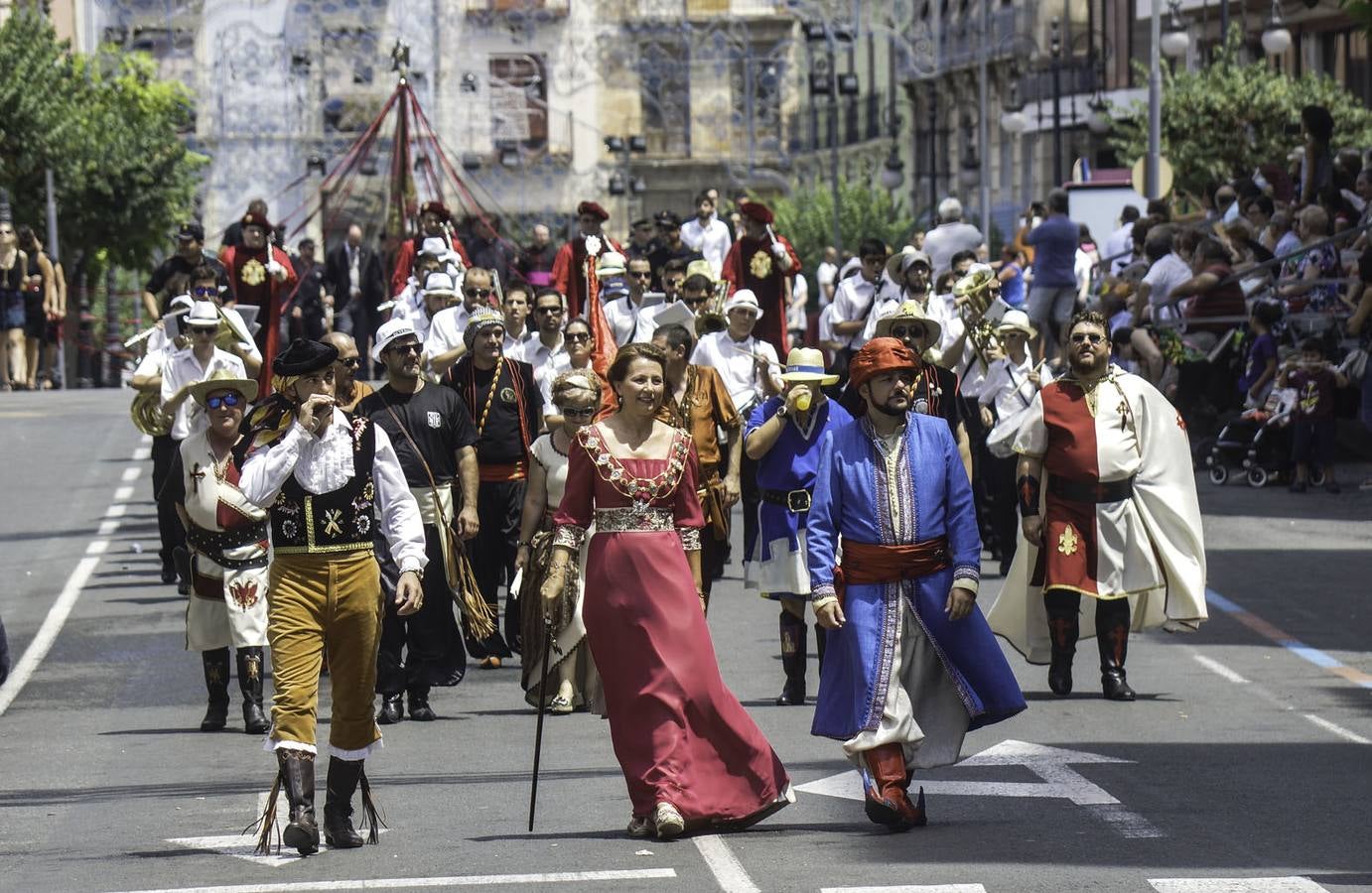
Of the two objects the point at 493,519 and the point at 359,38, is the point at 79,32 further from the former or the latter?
the point at 493,519

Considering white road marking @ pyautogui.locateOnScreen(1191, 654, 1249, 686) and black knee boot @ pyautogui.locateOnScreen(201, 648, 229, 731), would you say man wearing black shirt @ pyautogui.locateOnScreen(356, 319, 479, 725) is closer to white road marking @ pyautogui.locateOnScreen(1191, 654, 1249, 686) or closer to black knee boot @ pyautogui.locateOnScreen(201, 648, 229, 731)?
black knee boot @ pyautogui.locateOnScreen(201, 648, 229, 731)

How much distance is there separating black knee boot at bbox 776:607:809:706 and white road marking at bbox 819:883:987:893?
456 cm

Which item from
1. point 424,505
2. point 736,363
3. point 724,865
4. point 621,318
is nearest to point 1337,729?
point 724,865

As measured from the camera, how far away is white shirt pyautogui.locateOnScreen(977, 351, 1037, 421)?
16734 millimetres

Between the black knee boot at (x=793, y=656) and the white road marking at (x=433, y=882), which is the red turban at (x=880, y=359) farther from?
the black knee boot at (x=793, y=656)

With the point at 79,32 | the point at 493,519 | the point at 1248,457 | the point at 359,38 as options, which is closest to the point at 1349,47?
the point at 359,38

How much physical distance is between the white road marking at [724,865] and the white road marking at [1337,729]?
353 centimetres

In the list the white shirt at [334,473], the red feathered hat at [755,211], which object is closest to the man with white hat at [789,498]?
the white shirt at [334,473]

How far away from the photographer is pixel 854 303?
20953 millimetres

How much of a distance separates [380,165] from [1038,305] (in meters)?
42.2

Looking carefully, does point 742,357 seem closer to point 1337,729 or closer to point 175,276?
point 175,276

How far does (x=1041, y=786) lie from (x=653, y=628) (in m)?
1.80

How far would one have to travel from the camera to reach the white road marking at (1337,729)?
11766mm

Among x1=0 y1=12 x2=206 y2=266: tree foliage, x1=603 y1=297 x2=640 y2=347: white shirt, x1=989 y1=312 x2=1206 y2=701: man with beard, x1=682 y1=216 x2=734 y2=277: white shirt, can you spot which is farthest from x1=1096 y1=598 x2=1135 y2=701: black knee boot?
x1=0 y1=12 x2=206 y2=266: tree foliage
